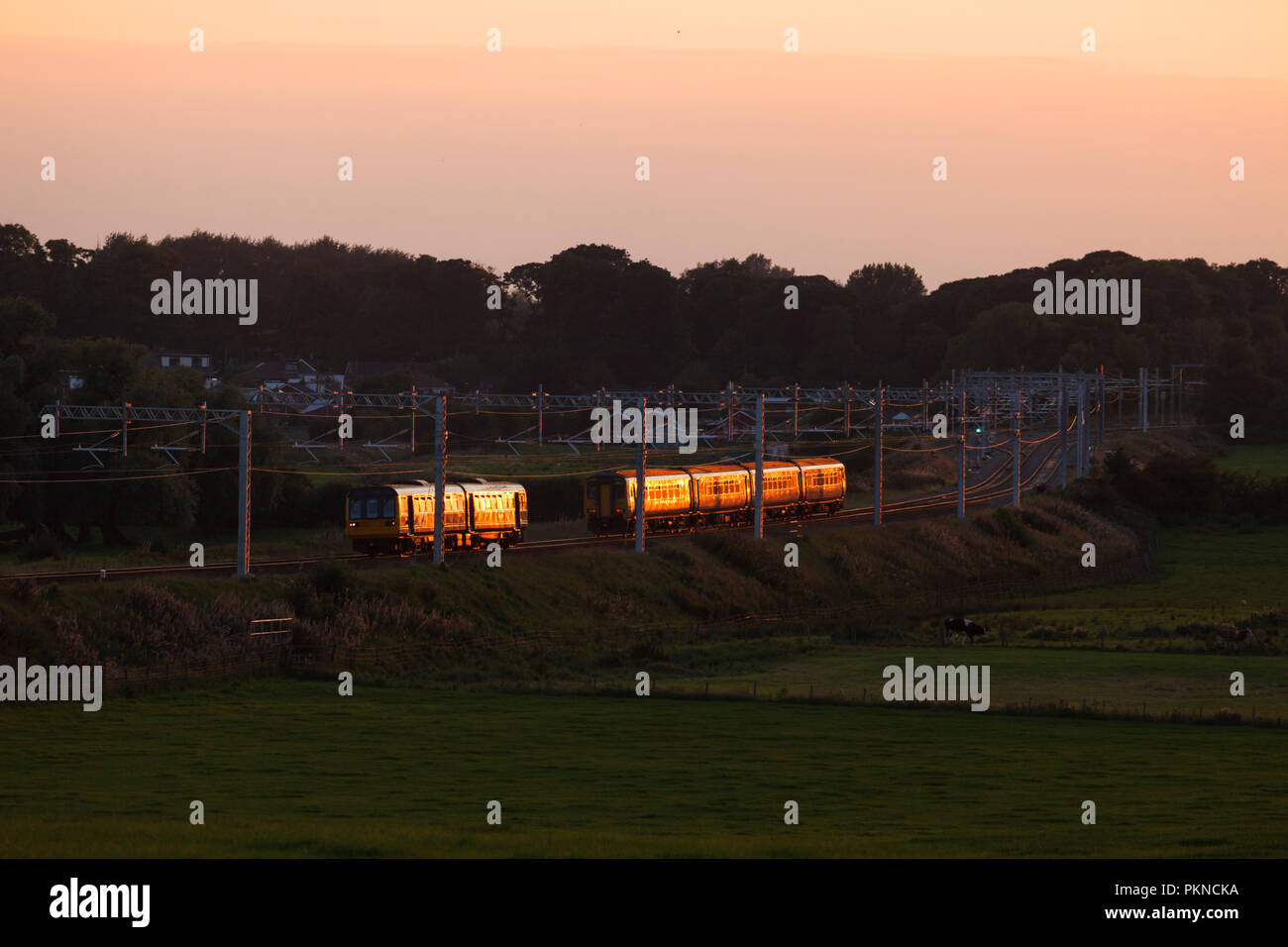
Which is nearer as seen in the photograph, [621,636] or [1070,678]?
[1070,678]

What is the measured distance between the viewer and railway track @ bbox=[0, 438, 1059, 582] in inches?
2031

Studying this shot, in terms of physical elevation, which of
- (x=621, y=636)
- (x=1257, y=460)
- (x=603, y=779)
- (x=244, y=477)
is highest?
(x=244, y=477)

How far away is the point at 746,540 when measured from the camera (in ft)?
236

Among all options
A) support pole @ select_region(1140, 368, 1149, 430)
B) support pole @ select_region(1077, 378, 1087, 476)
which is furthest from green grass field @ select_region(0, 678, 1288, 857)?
support pole @ select_region(1140, 368, 1149, 430)

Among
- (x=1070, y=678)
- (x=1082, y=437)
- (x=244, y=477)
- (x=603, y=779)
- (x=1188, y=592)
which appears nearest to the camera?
(x=603, y=779)

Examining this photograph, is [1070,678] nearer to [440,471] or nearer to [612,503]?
[440,471]

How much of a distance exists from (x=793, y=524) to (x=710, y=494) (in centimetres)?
600

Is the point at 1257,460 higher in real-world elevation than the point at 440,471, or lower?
lower

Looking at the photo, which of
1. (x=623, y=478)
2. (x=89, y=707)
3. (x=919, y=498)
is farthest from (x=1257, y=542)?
(x=89, y=707)

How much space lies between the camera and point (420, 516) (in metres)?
61.6

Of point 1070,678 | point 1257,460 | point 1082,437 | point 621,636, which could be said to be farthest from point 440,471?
point 1257,460
